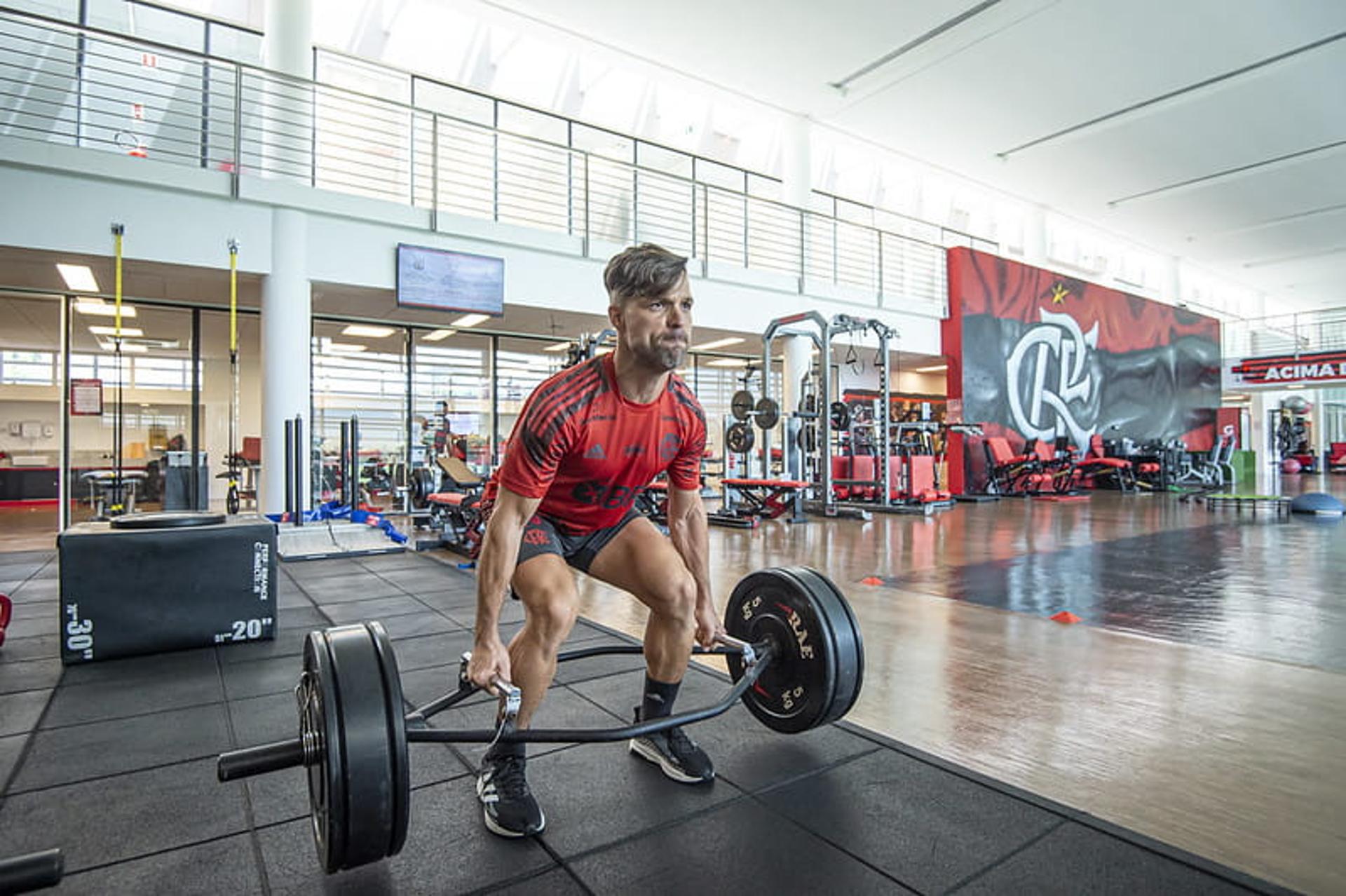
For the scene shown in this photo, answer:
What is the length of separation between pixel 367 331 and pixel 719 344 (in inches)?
159

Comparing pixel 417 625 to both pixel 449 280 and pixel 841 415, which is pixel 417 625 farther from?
pixel 841 415

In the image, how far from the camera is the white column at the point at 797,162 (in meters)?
8.80

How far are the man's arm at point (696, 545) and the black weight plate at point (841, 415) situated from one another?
5784 millimetres

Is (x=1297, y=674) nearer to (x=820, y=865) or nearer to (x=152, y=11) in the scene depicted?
(x=820, y=865)

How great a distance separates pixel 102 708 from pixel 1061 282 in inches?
497

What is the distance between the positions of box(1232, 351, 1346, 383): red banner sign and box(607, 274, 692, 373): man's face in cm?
1620

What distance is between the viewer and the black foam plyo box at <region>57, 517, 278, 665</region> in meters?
2.21

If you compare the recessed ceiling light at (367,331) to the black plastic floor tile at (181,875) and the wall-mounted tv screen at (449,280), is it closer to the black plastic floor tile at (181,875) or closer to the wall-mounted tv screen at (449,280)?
the wall-mounted tv screen at (449,280)

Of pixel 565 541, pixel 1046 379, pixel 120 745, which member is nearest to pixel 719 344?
pixel 1046 379

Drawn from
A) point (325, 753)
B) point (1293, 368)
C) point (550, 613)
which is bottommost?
point (325, 753)

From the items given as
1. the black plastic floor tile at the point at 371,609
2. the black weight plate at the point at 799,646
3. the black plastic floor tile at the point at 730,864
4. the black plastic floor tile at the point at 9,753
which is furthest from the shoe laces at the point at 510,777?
the black plastic floor tile at the point at 371,609

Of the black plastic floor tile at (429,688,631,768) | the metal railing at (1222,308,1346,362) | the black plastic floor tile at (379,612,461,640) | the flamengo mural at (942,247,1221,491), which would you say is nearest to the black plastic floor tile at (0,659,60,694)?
the black plastic floor tile at (379,612,461,640)

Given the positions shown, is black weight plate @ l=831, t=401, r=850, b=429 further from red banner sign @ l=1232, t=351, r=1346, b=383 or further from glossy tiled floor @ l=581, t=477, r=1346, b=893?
red banner sign @ l=1232, t=351, r=1346, b=383

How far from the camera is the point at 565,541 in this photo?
1.44m
